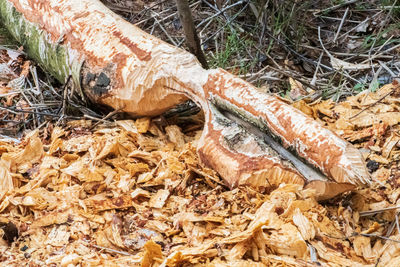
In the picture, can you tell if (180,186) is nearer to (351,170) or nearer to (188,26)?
(351,170)

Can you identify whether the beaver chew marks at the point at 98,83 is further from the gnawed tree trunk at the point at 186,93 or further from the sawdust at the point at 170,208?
the sawdust at the point at 170,208

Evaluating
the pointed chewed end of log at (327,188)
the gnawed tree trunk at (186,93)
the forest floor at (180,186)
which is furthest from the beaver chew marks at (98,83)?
the pointed chewed end of log at (327,188)

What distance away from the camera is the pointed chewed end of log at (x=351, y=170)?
5.40 feet

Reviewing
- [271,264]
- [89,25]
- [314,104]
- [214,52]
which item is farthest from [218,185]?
[214,52]

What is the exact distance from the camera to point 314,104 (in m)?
2.55

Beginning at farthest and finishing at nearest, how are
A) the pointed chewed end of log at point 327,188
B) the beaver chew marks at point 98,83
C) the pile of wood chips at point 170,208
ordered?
the beaver chew marks at point 98,83, the pointed chewed end of log at point 327,188, the pile of wood chips at point 170,208

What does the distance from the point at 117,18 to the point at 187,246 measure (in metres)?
1.46

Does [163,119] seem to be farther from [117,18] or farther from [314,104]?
[314,104]

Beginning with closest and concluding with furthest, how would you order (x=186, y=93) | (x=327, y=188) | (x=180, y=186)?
(x=327, y=188)
(x=180, y=186)
(x=186, y=93)

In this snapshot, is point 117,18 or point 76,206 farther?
point 117,18

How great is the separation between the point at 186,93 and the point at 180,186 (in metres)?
0.51

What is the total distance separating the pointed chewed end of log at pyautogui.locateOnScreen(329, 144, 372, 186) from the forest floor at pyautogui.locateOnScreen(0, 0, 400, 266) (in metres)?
0.15

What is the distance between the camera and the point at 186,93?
2248mm

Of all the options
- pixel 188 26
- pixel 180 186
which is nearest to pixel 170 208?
pixel 180 186
